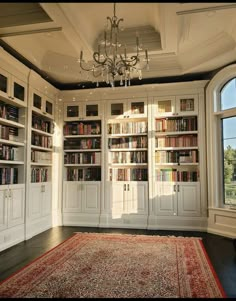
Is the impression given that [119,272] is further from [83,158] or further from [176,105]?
[176,105]

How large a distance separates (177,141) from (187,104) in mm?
764

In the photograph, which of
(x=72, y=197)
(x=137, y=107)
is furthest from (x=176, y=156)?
(x=72, y=197)

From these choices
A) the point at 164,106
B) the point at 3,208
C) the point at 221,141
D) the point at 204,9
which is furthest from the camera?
the point at 164,106

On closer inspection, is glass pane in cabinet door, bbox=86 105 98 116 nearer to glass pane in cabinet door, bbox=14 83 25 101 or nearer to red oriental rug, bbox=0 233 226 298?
glass pane in cabinet door, bbox=14 83 25 101

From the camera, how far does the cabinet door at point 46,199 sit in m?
5.02

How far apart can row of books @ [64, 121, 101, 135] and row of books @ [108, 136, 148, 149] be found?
1.21 ft

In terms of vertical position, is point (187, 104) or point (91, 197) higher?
point (187, 104)

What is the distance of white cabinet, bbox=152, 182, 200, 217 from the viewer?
16.3 ft

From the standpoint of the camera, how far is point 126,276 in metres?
2.77

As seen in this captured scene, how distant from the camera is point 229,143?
4695 millimetres

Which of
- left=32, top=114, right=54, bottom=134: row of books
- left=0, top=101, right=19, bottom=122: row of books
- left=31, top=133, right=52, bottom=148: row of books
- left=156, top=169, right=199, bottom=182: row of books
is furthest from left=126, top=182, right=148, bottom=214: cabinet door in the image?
left=0, top=101, right=19, bottom=122: row of books

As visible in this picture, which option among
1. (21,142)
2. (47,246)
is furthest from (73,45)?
(47,246)

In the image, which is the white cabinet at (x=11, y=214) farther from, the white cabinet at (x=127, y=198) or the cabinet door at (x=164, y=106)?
the cabinet door at (x=164, y=106)

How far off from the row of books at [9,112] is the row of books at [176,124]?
267 centimetres
